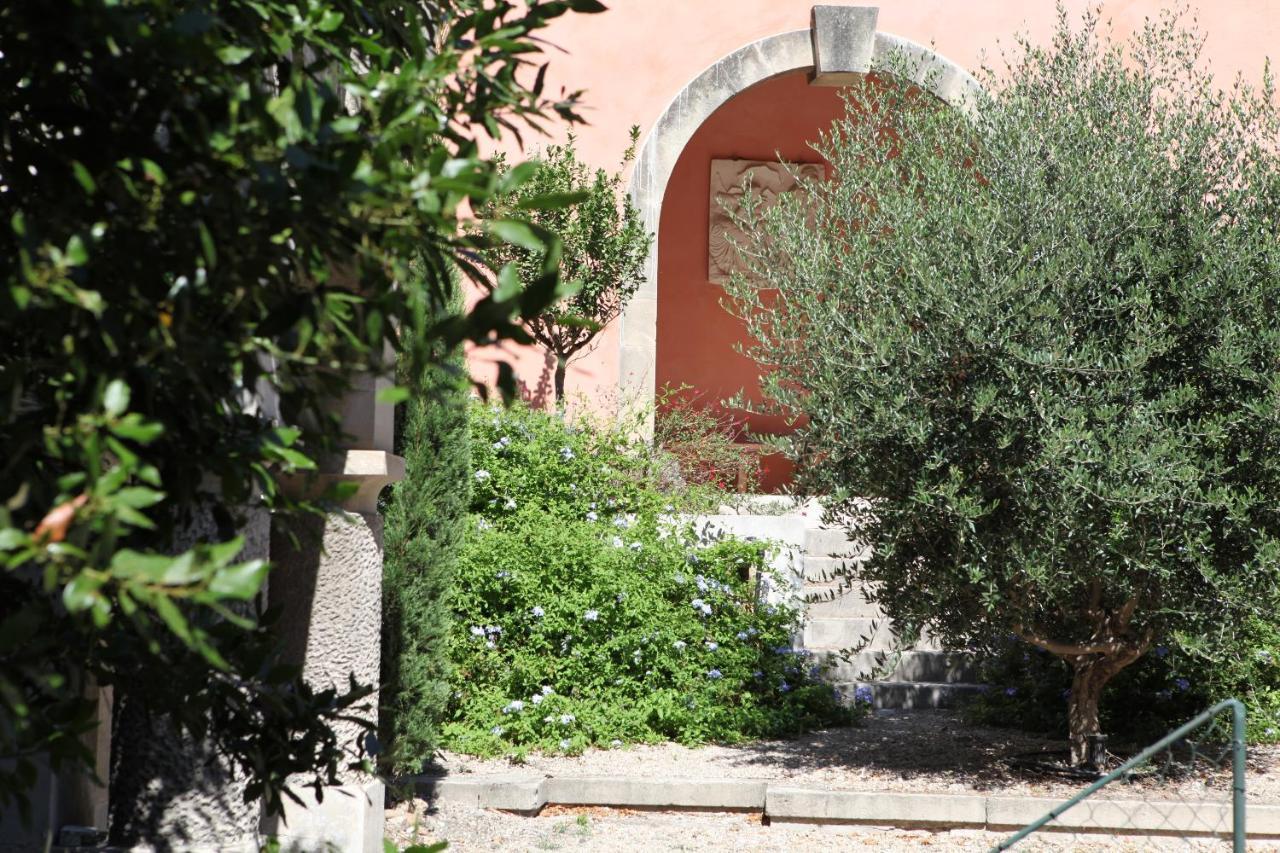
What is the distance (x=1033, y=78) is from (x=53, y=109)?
18.2 feet

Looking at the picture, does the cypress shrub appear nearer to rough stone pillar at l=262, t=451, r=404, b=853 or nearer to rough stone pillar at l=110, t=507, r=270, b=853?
rough stone pillar at l=262, t=451, r=404, b=853

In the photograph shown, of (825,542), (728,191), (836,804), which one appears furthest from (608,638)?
(728,191)

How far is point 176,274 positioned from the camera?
4.89ft

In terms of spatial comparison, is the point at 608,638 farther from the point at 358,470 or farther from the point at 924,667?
the point at 358,470

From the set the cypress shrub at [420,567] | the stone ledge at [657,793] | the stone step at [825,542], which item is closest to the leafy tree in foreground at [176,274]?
the cypress shrub at [420,567]

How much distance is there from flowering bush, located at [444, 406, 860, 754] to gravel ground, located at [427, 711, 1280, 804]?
16 cm

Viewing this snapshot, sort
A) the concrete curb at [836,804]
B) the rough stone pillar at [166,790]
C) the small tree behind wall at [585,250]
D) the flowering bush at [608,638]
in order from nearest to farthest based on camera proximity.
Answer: the rough stone pillar at [166,790], the concrete curb at [836,804], the flowering bush at [608,638], the small tree behind wall at [585,250]

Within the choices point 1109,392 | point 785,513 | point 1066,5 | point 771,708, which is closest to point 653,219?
point 785,513

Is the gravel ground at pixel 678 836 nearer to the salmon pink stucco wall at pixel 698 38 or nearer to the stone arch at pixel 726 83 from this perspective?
the stone arch at pixel 726 83

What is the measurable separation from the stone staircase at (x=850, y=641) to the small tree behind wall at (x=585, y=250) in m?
2.09

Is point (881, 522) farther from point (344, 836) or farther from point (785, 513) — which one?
point (785, 513)

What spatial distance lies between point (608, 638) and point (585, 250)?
383 cm

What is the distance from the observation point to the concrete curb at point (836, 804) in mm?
5285

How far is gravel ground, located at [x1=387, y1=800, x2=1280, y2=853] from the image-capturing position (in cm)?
512
